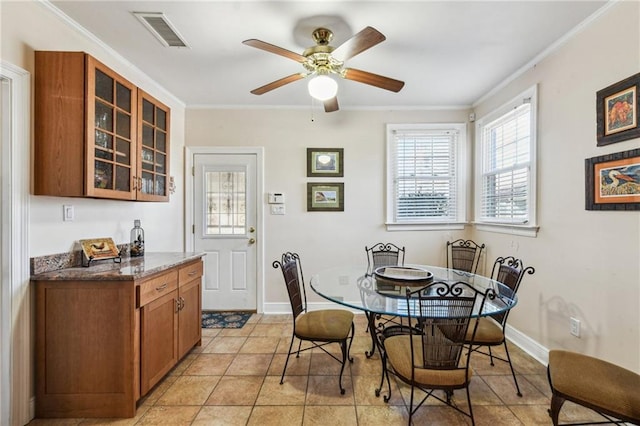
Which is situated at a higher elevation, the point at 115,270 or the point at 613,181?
the point at 613,181

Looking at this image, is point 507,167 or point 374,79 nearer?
point 374,79

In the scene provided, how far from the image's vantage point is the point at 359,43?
1.88 meters

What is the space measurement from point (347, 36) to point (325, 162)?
5.46 ft

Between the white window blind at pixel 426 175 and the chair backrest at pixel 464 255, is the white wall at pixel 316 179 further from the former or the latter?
the white window blind at pixel 426 175

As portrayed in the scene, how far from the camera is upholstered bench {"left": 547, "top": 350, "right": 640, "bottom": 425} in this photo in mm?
1378

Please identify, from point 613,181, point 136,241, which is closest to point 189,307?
point 136,241

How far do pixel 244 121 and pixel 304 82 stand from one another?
108 centimetres

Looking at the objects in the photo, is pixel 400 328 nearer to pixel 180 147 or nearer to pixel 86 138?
pixel 86 138

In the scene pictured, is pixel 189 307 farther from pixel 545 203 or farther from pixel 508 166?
pixel 508 166

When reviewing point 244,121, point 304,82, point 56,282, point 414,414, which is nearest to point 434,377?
point 414,414

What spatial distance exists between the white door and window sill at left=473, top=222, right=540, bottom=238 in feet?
9.09

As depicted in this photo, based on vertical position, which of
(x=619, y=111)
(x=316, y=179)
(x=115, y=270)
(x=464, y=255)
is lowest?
(x=464, y=255)

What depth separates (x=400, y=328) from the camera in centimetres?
270

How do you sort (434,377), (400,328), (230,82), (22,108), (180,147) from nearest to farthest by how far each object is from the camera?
1. (434,377)
2. (22,108)
3. (400,328)
4. (230,82)
5. (180,147)
